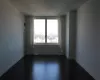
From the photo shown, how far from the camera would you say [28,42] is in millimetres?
8195

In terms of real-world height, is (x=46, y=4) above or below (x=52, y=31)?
above

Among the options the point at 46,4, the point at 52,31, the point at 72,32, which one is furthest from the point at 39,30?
the point at 46,4

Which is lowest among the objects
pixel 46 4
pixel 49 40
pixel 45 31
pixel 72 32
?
pixel 49 40

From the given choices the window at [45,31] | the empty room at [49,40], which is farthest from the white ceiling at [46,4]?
the window at [45,31]

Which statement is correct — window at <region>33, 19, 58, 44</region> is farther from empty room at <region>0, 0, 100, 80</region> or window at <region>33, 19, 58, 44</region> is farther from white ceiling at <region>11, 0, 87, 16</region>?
white ceiling at <region>11, 0, 87, 16</region>

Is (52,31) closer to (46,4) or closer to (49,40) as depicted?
(49,40)

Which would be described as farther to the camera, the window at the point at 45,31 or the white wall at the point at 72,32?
the window at the point at 45,31

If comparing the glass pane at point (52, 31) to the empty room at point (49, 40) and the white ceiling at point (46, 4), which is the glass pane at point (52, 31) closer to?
the empty room at point (49, 40)

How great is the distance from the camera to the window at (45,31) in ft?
27.0

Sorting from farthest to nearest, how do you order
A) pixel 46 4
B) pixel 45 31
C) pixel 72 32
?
pixel 45 31 → pixel 72 32 → pixel 46 4

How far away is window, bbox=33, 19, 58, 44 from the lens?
27.0ft

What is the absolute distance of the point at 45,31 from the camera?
8.23m

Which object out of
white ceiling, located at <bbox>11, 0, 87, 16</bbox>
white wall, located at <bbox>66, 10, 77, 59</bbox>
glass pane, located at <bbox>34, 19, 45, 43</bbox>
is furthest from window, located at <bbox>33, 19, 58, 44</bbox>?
white ceiling, located at <bbox>11, 0, 87, 16</bbox>

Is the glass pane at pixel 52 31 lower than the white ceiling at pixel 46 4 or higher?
lower
